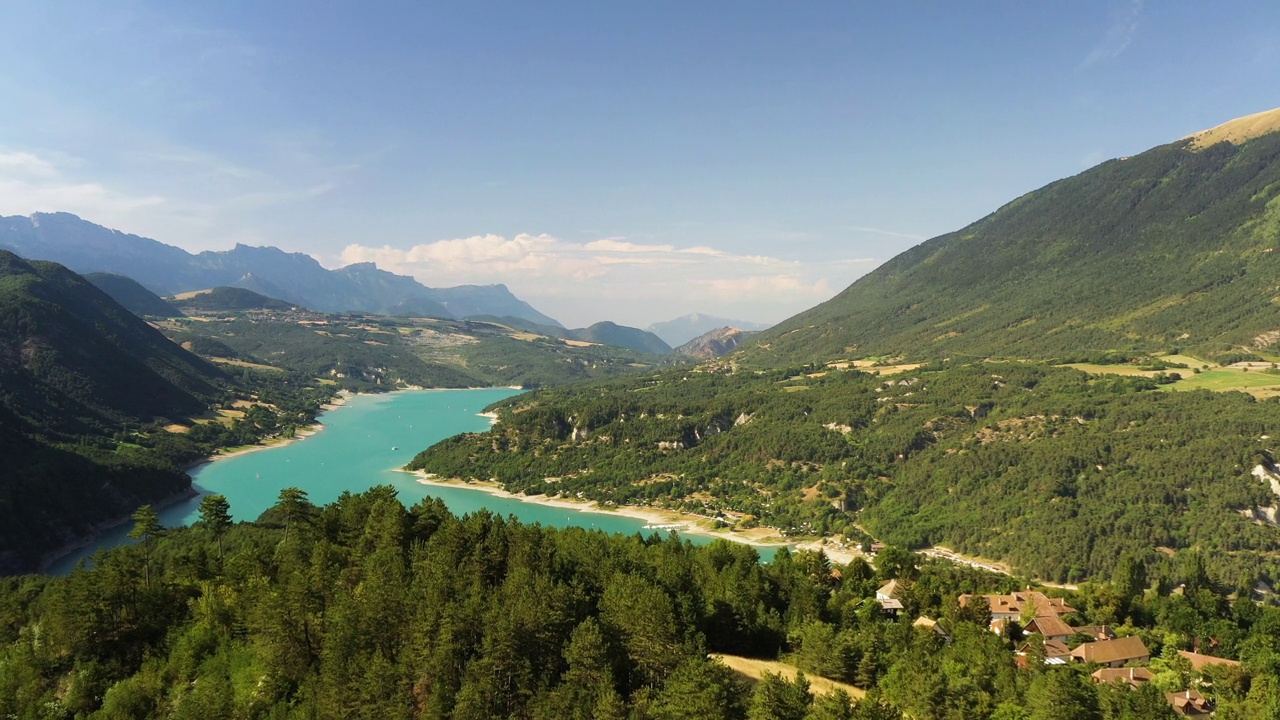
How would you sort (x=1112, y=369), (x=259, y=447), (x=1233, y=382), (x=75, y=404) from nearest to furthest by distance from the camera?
(x=1233, y=382)
(x=75, y=404)
(x=1112, y=369)
(x=259, y=447)

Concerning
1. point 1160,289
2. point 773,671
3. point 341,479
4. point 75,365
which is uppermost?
point 1160,289

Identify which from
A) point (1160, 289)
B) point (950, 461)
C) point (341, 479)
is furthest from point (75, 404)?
point (1160, 289)

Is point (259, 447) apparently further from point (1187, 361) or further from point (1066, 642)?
point (1187, 361)

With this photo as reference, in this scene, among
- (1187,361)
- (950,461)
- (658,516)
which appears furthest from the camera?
(1187,361)

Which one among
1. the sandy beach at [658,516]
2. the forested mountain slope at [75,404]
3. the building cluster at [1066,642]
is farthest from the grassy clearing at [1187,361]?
the forested mountain slope at [75,404]

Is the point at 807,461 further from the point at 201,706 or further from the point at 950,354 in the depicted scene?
the point at 201,706

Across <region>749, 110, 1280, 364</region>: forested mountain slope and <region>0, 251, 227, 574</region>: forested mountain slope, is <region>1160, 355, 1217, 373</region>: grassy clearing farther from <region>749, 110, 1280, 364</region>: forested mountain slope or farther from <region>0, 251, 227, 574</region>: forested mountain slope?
<region>0, 251, 227, 574</region>: forested mountain slope

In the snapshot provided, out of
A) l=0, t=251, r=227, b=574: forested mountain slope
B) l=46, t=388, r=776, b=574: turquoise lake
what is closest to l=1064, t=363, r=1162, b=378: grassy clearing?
l=46, t=388, r=776, b=574: turquoise lake
